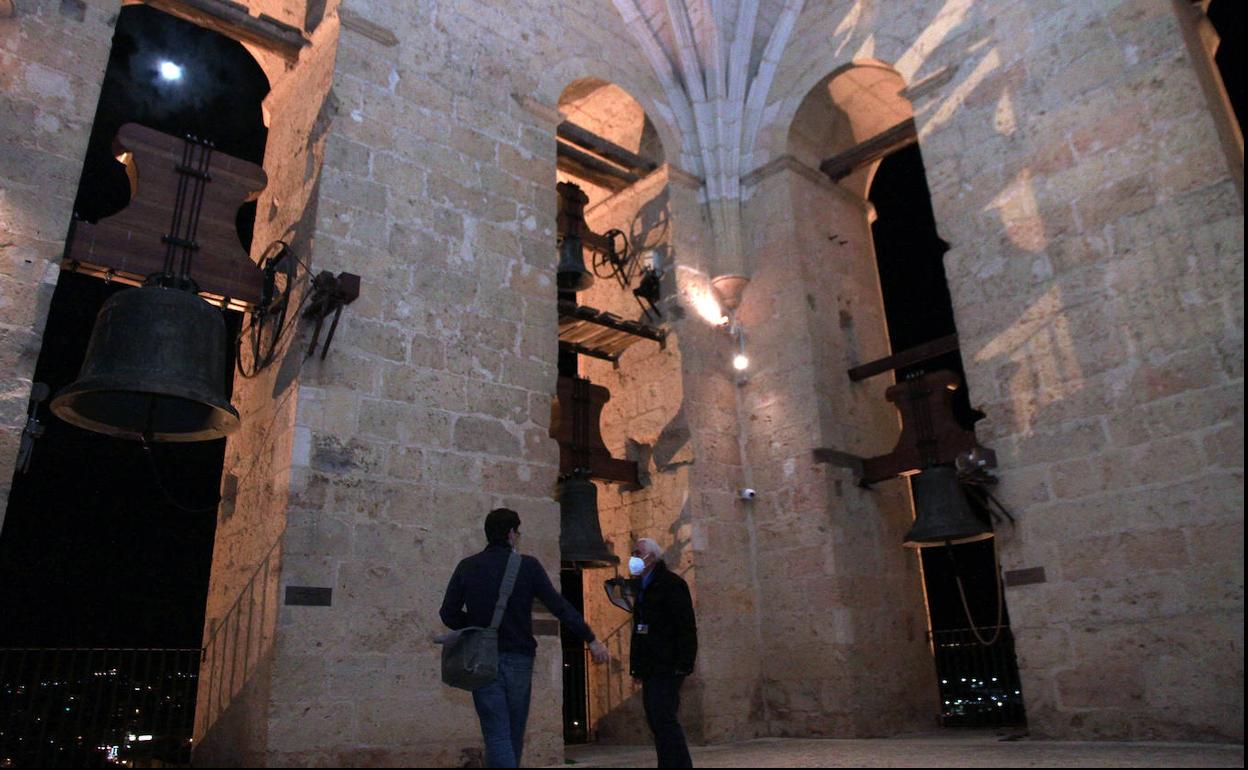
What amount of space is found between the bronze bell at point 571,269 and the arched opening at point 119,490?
3.61m

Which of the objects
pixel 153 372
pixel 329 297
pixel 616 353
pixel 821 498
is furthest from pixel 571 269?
pixel 153 372

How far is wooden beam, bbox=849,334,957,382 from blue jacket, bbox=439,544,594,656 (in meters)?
4.22

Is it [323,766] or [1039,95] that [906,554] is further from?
[323,766]

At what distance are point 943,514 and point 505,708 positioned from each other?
379 cm

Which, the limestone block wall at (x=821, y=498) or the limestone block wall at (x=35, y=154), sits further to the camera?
the limestone block wall at (x=821, y=498)

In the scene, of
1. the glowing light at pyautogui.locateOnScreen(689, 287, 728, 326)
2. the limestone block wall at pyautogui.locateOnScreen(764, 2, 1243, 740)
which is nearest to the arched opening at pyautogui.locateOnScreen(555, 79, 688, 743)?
the glowing light at pyautogui.locateOnScreen(689, 287, 728, 326)

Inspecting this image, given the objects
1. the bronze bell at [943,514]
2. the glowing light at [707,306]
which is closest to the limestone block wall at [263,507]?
the glowing light at [707,306]

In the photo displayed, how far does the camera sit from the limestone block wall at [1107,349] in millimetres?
4980

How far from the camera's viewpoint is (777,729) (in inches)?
261

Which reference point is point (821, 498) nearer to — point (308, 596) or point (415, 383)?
point (415, 383)

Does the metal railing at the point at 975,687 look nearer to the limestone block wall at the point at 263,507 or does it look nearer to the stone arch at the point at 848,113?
the stone arch at the point at 848,113

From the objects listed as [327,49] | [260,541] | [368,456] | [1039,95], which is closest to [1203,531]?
[1039,95]

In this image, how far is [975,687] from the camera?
7.69 m

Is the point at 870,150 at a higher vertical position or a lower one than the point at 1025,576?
higher
